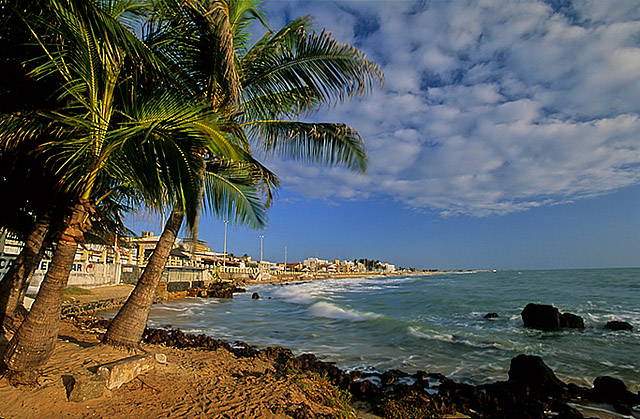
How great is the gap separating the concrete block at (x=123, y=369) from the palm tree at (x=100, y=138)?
2.82ft

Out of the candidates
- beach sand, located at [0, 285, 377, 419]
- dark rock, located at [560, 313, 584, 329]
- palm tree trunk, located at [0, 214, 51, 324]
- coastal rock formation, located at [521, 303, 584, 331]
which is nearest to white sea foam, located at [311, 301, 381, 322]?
coastal rock formation, located at [521, 303, 584, 331]

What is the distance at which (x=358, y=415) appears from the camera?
→ 4.86 meters

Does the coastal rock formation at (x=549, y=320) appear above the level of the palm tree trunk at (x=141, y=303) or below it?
below

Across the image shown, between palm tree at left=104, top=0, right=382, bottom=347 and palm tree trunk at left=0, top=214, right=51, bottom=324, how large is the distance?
161 centimetres

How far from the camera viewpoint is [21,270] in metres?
5.38

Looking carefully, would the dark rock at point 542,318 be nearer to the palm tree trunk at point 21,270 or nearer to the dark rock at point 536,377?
the dark rock at point 536,377

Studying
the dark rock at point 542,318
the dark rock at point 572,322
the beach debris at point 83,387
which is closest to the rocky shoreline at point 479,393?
the beach debris at point 83,387

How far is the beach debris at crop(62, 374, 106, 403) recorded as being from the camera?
351 centimetres

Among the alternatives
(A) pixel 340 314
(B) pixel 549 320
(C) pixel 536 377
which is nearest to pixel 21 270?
(C) pixel 536 377

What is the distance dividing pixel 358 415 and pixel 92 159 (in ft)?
15.5

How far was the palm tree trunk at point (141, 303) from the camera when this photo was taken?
16.8 feet

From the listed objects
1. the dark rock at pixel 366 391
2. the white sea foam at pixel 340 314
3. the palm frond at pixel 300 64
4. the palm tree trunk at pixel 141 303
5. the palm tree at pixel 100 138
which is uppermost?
the palm frond at pixel 300 64

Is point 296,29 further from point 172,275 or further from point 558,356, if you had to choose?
point 172,275

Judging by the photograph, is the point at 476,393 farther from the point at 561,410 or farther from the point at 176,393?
the point at 176,393
